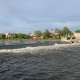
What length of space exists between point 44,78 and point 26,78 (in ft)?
4.63

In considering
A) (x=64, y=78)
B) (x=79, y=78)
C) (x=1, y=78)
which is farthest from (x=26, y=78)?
(x=79, y=78)

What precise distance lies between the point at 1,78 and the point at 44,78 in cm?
337

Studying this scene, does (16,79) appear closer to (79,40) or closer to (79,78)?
(79,78)

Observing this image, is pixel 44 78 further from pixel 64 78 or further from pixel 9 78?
pixel 9 78

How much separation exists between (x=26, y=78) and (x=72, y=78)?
351 cm

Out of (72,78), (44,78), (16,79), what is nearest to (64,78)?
(72,78)

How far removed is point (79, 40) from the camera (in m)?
152

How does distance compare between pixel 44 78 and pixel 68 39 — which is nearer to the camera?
pixel 44 78

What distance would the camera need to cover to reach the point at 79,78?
13.1m

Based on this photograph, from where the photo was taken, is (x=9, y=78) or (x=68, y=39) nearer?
(x=9, y=78)

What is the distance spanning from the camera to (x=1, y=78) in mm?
13875

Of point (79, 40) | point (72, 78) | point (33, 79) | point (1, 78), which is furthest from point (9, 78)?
point (79, 40)

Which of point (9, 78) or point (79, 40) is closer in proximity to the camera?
point (9, 78)

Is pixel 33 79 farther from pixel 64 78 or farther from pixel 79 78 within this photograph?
pixel 79 78
